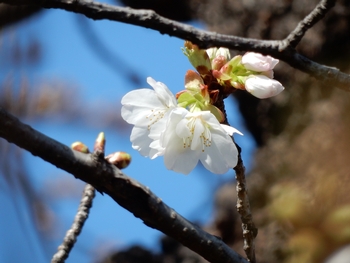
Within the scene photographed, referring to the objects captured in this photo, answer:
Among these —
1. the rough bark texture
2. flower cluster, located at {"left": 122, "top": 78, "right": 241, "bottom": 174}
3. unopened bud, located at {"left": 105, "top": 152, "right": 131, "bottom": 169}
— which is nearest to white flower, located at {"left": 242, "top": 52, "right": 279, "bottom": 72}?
flower cluster, located at {"left": 122, "top": 78, "right": 241, "bottom": 174}

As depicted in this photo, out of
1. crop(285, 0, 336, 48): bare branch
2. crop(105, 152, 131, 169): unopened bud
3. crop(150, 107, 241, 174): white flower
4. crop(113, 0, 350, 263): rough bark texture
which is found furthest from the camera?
crop(113, 0, 350, 263): rough bark texture

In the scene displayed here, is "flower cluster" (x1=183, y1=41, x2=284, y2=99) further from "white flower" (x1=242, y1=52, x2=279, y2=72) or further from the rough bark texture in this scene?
Answer: the rough bark texture

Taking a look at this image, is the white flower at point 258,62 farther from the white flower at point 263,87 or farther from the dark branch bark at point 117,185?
the dark branch bark at point 117,185

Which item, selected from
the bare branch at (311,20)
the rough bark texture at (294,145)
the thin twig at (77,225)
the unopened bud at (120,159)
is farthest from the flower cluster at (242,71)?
the rough bark texture at (294,145)

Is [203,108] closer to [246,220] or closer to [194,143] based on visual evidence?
[194,143]

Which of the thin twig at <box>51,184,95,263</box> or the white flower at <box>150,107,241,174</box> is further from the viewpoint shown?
the thin twig at <box>51,184,95,263</box>

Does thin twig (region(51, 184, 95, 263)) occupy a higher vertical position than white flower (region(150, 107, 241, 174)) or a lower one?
lower

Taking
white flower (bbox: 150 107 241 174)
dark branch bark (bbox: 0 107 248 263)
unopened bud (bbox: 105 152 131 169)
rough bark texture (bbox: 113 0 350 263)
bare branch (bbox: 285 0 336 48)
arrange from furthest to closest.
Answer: rough bark texture (bbox: 113 0 350 263) < unopened bud (bbox: 105 152 131 169) < white flower (bbox: 150 107 241 174) < bare branch (bbox: 285 0 336 48) < dark branch bark (bbox: 0 107 248 263)
